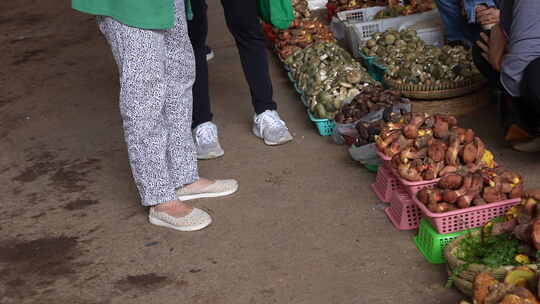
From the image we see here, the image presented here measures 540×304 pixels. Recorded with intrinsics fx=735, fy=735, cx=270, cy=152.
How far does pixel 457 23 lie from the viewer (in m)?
4.93

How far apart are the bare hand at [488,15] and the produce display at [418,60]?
0.23 meters

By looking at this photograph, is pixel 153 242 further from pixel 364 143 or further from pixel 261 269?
pixel 364 143

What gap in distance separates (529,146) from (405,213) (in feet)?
3.26

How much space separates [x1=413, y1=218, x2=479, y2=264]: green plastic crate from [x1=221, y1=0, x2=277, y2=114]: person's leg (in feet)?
5.06

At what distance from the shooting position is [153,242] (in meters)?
3.51

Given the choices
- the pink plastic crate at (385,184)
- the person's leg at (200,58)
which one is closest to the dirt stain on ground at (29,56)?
the person's leg at (200,58)

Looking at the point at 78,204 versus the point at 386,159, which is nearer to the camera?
the point at 386,159

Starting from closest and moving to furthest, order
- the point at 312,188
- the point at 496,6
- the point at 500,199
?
the point at 500,199
the point at 312,188
the point at 496,6

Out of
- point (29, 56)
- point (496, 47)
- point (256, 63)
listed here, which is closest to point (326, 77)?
point (256, 63)

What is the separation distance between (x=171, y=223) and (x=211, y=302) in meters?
0.67

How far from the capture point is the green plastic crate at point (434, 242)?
2973 millimetres

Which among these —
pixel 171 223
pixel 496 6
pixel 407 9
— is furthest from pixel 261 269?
pixel 407 9

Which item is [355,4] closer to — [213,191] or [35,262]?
[213,191]

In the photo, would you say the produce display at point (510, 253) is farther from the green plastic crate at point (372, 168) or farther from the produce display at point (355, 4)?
the produce display at point (355, 4)
